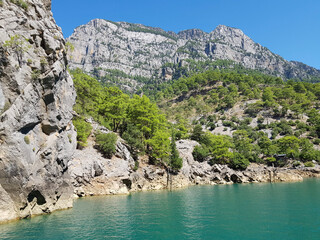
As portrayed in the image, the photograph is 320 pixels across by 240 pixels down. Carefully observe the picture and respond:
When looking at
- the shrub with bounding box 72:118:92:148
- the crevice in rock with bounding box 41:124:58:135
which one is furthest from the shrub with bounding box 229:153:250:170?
the crevice in rock with bounding box 41:124:58:135

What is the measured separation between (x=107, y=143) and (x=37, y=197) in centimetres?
2280

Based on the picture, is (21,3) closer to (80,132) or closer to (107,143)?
(80,132)

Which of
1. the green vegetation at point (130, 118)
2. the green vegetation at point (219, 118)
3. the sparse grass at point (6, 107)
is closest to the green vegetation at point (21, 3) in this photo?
the sparse grass at point (6, 107)

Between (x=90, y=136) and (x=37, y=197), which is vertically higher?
(x=90, y=136)

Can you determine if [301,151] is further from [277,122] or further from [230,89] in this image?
[230,89]

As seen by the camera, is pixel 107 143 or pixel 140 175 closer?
pixel 107 143

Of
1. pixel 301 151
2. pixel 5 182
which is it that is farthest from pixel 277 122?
pixel 5 182

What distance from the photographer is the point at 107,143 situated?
1845 inches

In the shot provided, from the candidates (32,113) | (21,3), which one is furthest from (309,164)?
(21,3)

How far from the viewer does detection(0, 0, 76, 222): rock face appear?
20734 millimetres

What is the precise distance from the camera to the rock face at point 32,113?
68.0ft

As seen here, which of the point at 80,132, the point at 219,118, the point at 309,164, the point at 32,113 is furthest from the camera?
the point at 219,118

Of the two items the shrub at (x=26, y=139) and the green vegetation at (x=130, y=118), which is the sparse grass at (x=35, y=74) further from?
the green vegetation at (x=130, y=118)

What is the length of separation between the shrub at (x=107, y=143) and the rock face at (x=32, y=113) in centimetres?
1608
